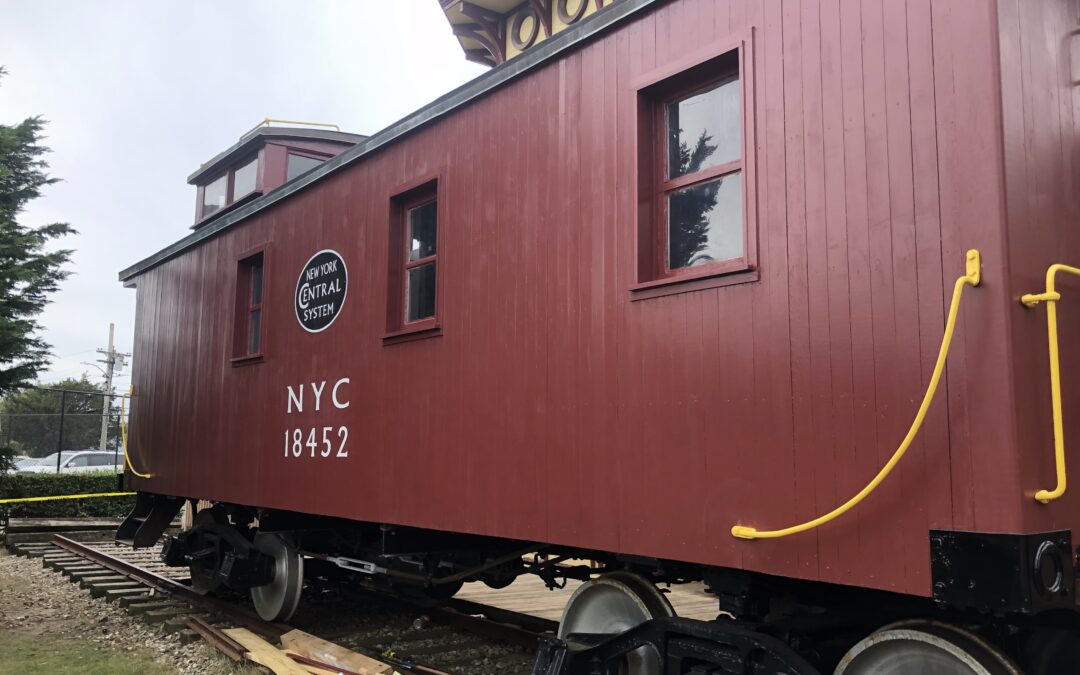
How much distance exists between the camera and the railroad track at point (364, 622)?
18.9ft

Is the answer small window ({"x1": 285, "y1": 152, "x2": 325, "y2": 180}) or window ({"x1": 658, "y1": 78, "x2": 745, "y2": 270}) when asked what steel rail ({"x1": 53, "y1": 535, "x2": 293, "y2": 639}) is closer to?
small window ({"x1": 285, "y1": 152, "x2": 325, "y2": 180})

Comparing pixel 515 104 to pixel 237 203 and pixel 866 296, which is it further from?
pixel 237 203

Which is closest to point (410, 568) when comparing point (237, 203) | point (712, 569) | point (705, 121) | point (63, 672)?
point (63, 672)

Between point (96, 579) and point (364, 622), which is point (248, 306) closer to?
point (364, 622)

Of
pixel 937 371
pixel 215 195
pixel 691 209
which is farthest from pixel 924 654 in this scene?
pixel 215 195

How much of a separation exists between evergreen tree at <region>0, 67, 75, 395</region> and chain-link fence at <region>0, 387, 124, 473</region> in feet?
2.20

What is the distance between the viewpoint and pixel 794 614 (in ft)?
11.7

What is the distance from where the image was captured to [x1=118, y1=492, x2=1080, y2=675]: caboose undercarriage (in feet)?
8.46

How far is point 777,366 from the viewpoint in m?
3.21

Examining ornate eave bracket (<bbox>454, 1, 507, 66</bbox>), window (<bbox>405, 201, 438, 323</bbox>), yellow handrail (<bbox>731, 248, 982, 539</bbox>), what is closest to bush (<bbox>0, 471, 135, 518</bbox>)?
ornate eave bracket (<bbox>454, 1, 507, 66</bbox>)

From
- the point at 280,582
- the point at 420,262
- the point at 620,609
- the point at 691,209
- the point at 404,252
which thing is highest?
the point at 404,252

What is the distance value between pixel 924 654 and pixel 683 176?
2.13m

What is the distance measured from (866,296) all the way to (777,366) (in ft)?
1.39

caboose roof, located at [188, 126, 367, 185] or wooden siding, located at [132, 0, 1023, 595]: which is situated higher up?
caboose roof, located at [188, 126, 367, 185]
